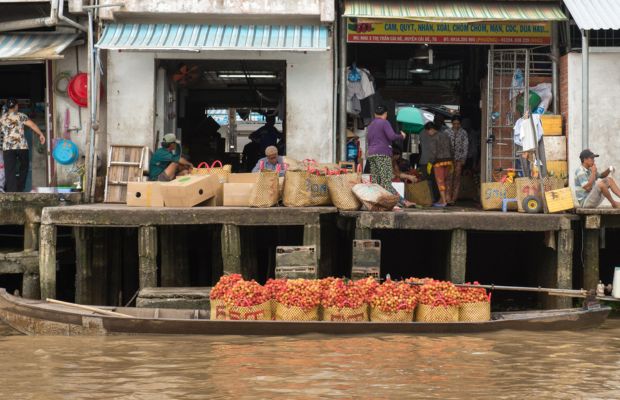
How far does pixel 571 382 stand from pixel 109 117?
34.6ft

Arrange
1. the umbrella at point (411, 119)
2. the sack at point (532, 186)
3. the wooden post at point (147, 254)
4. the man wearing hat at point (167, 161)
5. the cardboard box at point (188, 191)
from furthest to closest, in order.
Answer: the umbrella at point (411, 119) < the man wearing hat at point (167, 161) < the sack at point (532, 186) < the cardboard box at point (188, 191) < the wooden post at point (147, 254)

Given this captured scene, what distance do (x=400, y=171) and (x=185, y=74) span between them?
4294 millimetres

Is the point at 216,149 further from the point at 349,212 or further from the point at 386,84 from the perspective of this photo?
the point at 349,212

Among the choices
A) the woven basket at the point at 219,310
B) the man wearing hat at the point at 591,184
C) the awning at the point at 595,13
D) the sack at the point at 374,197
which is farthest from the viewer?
the awning at the point at 595,13

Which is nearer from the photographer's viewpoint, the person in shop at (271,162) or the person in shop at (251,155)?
the person in shop at (271,162)

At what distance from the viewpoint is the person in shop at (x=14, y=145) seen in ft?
62.6

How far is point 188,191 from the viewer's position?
54.7 ft

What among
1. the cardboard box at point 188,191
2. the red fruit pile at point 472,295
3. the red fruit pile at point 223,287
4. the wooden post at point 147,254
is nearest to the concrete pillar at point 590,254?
the red fruit pile at point 472,295

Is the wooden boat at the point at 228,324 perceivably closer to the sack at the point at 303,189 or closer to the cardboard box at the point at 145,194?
the cardboard box at the point at 145,194

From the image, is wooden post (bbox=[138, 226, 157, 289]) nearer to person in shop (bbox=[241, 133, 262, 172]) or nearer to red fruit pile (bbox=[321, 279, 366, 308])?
red fruit pile (bbox=[321, 279, 366, 308])

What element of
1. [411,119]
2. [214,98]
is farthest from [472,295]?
[214,98]

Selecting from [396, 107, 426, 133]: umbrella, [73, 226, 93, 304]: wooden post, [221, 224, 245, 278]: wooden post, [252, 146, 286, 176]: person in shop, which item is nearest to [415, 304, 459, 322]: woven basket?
[221, 224, 245, 278]: wooden post

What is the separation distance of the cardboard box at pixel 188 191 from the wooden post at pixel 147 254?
0.65 metres

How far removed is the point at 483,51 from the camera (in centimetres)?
2123
